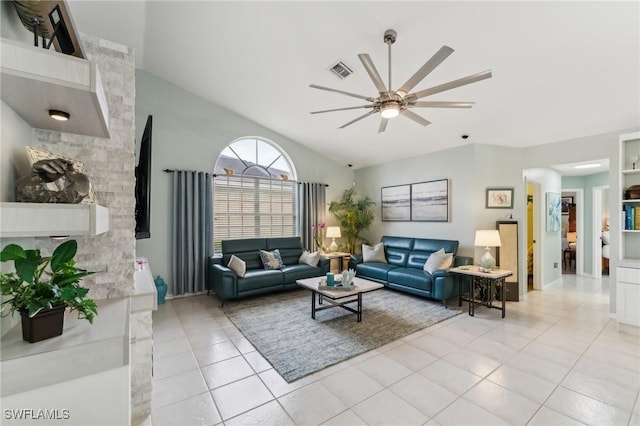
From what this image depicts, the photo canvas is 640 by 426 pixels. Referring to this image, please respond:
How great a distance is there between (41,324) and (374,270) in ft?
15.7

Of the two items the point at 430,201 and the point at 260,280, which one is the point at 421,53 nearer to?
the point at 430,201

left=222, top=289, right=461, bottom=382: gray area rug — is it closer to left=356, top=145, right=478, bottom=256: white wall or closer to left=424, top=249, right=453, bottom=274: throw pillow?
left=424, top=249, right=453, bottom=274: throw pillow

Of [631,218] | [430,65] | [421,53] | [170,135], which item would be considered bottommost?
[631,218]

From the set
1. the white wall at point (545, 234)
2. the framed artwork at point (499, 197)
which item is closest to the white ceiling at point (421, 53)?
the framed artwork at point (499, 197)

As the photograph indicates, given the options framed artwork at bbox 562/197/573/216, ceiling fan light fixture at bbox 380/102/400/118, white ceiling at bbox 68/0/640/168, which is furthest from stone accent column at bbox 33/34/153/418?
framed artwork at bbox 562/197/573/216

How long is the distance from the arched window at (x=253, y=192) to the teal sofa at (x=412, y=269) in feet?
6.24

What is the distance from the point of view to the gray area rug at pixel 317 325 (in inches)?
106

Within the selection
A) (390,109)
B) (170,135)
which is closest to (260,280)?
(170,135)

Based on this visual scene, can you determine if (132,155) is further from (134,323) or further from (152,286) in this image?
(134,323)

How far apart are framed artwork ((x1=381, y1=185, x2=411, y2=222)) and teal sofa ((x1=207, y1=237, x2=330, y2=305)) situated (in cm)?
184

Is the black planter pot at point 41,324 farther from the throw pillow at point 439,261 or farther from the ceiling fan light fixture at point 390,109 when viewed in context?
the throw pillow at point 439,261

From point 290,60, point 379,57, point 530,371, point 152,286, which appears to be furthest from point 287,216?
point 530,371

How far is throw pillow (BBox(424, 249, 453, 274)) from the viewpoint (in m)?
4.30

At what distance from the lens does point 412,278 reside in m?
4.42
